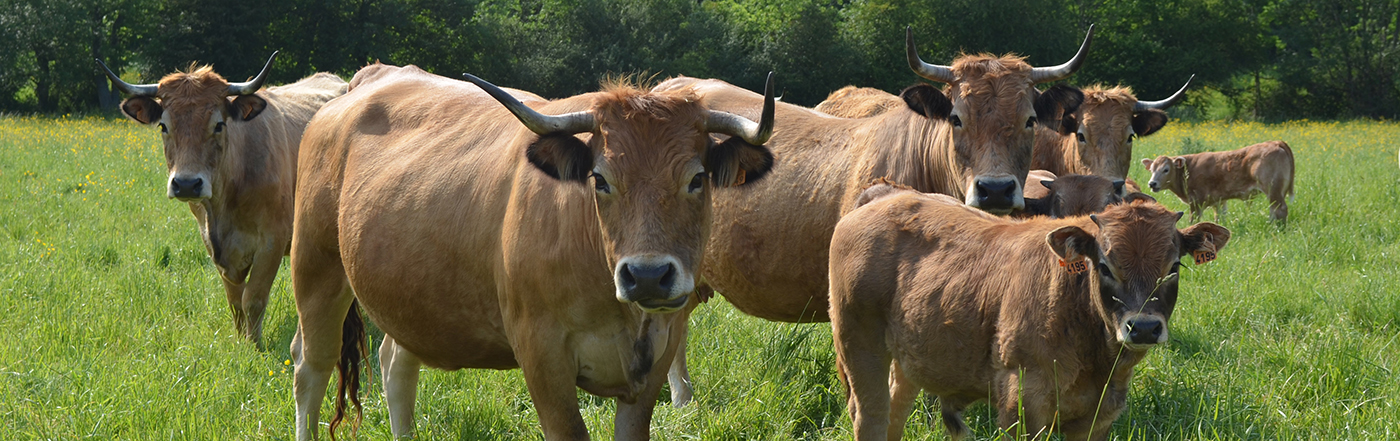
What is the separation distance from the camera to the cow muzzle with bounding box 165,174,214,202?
6.74 m

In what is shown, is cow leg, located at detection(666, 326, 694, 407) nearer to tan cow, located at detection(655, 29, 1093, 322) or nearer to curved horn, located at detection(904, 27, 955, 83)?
tan cow, located at detection(655, 29, 1093, 322)

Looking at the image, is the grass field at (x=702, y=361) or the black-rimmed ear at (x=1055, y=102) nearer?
the grass field at (x=702, y=361)

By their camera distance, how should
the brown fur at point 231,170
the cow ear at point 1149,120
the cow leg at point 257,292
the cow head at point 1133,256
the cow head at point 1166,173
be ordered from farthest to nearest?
the cow head at point 1166,173 → the cow ear at point 1149,120 → the brown fur at point 231,170 → the cow leg at point 257,292 → the cow head at point 1133,256

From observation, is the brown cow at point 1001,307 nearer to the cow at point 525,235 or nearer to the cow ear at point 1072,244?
the cow ear at point 1072,244

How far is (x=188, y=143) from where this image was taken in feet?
22.9

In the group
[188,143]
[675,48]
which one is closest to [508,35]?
[675,48]

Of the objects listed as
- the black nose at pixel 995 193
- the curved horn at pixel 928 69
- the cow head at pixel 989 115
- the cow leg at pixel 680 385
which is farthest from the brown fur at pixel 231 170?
the black nose at pixel 995 193

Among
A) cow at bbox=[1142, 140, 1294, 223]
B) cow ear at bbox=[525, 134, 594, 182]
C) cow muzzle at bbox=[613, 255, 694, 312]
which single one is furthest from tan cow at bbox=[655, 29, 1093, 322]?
cow at bbox=[1142, 140, 1294, 223]

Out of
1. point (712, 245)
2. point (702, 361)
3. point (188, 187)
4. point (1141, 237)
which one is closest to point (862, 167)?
point (712, 245)

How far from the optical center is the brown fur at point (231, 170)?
22.9 ft

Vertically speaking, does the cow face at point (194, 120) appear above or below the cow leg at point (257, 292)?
above

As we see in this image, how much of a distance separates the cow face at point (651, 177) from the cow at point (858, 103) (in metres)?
4.09

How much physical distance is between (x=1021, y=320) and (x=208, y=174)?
5.71 m

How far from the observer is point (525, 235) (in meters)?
3.37
